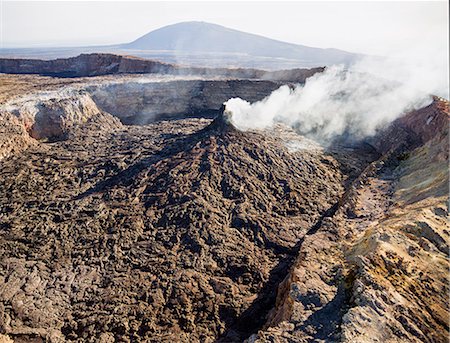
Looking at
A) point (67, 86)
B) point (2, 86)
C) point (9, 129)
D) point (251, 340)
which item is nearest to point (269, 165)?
point (251, 340)

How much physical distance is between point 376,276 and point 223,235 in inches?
281

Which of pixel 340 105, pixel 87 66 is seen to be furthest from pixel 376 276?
pixel 87 66

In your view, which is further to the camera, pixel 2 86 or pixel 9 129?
pixel 2 86

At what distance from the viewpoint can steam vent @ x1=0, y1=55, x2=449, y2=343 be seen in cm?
980

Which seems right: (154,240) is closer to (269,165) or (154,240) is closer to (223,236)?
(223,236)

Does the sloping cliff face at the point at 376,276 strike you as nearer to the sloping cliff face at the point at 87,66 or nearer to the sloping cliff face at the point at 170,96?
the sloping cliff face at the point at 170,96

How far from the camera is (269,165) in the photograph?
65.5 ft

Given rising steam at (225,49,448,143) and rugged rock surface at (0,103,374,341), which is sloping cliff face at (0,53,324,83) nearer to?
rising steam at (225,49,448,143)

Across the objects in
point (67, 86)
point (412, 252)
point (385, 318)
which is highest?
point (67, 86)

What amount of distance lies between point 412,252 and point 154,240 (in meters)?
9.61

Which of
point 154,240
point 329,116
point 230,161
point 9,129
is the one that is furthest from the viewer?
point 329,116

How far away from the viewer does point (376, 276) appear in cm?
970

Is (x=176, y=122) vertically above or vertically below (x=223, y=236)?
above

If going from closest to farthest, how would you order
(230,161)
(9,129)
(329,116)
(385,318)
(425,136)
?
1. (385,318)
2. (230,161)
3. (425,136)
4. (9,129)
5. (329,116)
